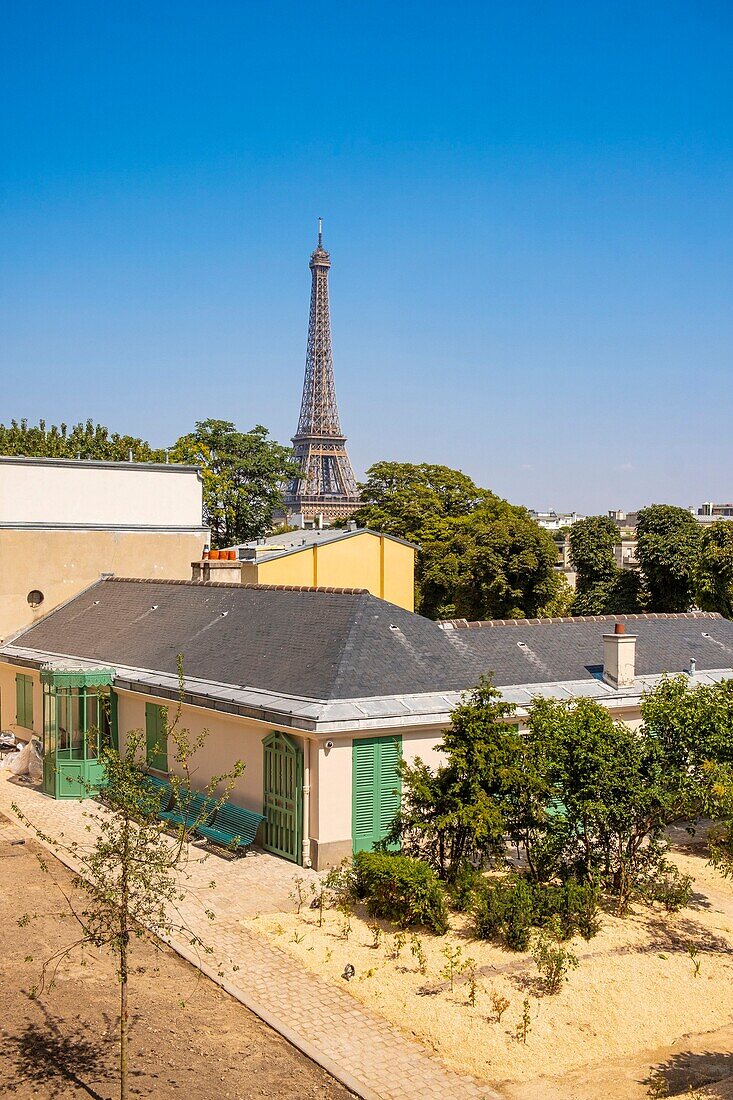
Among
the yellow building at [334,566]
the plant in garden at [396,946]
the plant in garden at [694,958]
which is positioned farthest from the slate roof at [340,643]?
the plant in garden at [694,958]

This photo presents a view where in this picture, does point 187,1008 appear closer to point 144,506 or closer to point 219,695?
point 219,695

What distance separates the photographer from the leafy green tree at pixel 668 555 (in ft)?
159

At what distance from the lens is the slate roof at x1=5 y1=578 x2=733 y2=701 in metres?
20.2

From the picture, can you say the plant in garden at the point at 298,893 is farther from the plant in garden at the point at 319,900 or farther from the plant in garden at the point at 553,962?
the plant in garden at the point at 553,962

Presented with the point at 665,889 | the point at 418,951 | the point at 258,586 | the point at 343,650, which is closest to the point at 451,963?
the point at 418,951

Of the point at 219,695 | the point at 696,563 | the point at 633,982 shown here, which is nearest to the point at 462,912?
the point at 633,982

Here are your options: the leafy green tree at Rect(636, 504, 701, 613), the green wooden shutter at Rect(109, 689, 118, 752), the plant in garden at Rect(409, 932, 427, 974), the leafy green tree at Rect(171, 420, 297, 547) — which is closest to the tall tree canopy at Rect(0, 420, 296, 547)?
the leafy green tree at Rect(171, 420, 297, 547)

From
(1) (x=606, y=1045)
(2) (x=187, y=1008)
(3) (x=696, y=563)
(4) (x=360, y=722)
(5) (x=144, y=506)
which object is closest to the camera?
(1) (x=606, y=1045)

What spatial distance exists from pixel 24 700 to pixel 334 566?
11767 mm

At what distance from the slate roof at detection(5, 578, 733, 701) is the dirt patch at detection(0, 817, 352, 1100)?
6476 mm

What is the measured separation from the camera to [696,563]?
47750 mm

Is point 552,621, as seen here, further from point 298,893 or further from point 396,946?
point 396,946

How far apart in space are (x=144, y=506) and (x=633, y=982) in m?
25.6

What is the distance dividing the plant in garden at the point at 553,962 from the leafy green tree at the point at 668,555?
35554 millimetres
